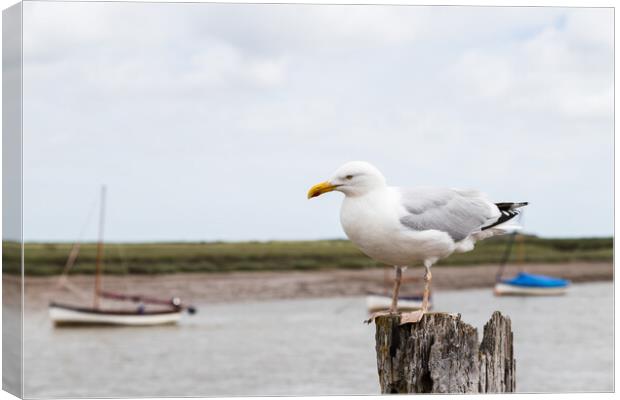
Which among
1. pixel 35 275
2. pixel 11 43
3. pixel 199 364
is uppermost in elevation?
pixel 11 43

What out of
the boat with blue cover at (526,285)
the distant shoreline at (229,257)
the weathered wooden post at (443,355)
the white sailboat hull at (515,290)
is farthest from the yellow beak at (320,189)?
the white sailboat hull at (515,290)

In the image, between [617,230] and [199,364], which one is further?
[199,364]

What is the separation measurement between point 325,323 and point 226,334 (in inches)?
97.5

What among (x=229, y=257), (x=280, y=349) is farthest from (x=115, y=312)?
(x=280, y=349)

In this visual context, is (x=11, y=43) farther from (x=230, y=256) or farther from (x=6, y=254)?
(x=230, y=256)

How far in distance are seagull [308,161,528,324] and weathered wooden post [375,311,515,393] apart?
93 millimetres

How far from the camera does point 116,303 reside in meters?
27.1

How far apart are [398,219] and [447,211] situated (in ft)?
1.36

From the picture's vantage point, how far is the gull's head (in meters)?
4.76

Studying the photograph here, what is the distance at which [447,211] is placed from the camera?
511cm

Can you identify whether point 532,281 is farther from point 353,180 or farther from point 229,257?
point 353,180

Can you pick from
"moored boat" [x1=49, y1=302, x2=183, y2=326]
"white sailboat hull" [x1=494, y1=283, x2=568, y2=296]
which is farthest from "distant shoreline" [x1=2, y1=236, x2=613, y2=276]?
"moored boat" [x1=49, y1=302, x2=183, y2=326]

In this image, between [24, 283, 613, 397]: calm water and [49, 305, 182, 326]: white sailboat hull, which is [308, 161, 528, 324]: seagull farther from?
[49, 305, 182, 326]: white sailboat hull

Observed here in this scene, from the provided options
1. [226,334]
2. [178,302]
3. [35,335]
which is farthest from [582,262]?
[35,335]
